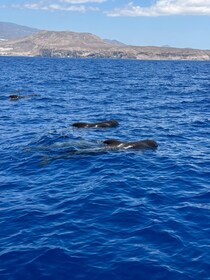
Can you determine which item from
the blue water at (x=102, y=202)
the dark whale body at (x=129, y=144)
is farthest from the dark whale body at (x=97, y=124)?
the dark whale body at (x=129, y=144)

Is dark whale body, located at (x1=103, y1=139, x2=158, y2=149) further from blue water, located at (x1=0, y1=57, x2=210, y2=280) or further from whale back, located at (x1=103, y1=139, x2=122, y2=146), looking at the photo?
blue water, located at (x1=0, y1=57, x2=210, y2=280)

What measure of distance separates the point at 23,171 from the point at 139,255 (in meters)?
9.25

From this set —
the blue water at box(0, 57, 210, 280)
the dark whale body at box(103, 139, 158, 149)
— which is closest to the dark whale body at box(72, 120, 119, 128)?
the blue water at box(0, 57, 210, 280)

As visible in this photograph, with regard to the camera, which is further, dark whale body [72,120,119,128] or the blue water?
dark whale body [72,120,119,128]

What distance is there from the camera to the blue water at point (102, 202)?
11523 millimetres

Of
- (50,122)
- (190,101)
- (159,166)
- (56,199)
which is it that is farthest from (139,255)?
(190,101)

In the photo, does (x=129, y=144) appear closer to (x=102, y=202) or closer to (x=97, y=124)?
(x=97, y=124)

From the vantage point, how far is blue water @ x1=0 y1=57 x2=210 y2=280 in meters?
11.5

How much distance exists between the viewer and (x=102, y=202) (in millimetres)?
16031

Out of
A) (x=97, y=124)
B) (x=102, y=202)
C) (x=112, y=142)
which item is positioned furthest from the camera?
(x=97, y=124)

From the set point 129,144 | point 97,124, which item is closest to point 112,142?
point 129,144

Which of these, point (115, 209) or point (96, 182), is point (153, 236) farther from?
point (96, 182)

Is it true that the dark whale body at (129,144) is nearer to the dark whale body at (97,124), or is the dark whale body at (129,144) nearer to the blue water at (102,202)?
the blue water at (102,202)

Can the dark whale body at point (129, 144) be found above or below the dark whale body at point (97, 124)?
below
